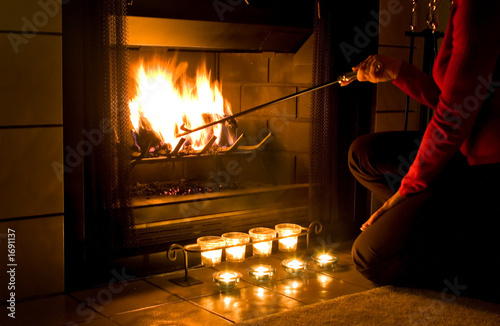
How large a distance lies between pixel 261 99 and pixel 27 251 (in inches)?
48.8

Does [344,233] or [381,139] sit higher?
[381,139]

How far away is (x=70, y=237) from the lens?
6.18 feet

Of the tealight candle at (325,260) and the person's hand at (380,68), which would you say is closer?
the person's hand at (380,68)

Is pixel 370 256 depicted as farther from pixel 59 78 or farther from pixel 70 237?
pixel 59 78

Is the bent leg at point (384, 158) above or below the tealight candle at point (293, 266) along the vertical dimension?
above

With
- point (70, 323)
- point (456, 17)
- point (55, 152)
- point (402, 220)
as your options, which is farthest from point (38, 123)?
point (456, 17)

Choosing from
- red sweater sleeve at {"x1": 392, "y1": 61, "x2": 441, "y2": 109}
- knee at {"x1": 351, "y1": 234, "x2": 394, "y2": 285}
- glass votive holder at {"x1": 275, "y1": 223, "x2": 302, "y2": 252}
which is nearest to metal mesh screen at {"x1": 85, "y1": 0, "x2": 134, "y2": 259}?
glass votive holder at {"x1": 275, "y1": 223, "x2": 302, "y2": 252}

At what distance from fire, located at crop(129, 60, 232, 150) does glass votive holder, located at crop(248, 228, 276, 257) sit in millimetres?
424

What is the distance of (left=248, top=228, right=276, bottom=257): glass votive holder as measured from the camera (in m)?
2.26

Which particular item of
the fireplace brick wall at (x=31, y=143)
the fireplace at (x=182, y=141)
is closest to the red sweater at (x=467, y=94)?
the fireplace at (x=182, y=141)

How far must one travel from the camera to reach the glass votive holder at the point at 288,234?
2.36 metres

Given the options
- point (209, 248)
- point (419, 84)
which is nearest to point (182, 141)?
point (209, 248)

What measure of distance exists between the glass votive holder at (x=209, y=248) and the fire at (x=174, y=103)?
0.41 metres

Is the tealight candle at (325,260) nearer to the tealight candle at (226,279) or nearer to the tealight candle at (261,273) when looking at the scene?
the tealight candle at (261,273)
